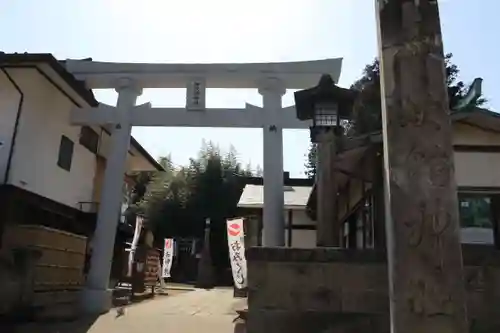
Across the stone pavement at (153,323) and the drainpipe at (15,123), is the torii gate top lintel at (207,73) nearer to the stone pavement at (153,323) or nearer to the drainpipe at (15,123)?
the drainpipe at (15,123)

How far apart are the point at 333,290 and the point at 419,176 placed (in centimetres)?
284

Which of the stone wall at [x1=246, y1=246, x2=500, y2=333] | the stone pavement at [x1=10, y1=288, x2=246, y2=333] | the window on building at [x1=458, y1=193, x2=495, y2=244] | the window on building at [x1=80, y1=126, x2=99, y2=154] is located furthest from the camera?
the window on building at [x1=80, y1=126, x2=99, y2=154]

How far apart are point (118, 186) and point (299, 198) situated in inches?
265

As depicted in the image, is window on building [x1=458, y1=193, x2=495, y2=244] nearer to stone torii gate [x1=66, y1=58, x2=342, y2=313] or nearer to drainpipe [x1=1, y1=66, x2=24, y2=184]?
stone torii gate [x1=66, y1=58, x2=342, y2=313]

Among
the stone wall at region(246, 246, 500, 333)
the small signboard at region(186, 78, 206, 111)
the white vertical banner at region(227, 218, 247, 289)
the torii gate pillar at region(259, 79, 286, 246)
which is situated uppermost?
the small signboard at region(186, 78, 206, 111)

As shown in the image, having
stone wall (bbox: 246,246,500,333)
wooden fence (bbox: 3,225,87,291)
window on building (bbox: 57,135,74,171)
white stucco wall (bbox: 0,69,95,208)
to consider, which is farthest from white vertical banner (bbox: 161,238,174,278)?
stone wall (bbox: 246,246,500,333)

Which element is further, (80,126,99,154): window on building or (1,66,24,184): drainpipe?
(80,126,99,154): window on building

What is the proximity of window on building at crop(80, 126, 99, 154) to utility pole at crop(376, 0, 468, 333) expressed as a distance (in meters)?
12.9

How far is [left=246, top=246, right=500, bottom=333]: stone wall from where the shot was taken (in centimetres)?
573

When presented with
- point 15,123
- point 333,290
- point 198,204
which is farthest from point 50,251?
point 198,204

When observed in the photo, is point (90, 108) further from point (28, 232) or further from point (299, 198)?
point (299, 198)

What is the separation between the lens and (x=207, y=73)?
12797 millimetres

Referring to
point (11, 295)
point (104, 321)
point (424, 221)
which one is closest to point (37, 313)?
point (11, 295)

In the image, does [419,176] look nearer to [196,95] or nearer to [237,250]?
[196,95]
